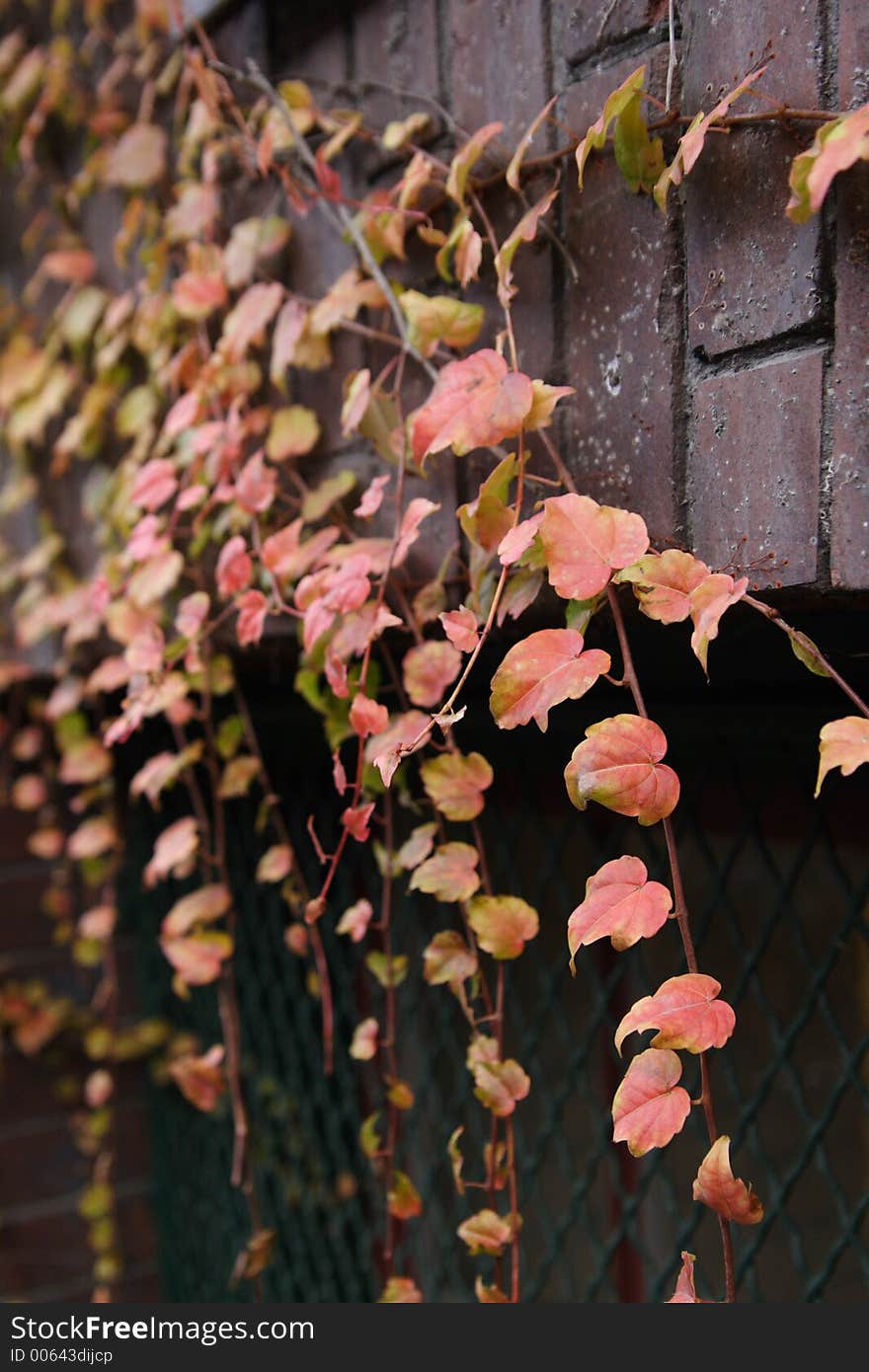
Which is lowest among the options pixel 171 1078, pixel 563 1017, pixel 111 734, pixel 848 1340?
Answer: pixel 171 1078

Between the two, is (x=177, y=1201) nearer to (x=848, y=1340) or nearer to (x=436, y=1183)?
(x=436, y=1183)

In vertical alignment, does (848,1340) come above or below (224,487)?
below

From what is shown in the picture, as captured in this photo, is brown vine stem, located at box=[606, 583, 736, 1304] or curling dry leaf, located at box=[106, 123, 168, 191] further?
curling dry leaf, located at box=[106, 123, 168, 191]

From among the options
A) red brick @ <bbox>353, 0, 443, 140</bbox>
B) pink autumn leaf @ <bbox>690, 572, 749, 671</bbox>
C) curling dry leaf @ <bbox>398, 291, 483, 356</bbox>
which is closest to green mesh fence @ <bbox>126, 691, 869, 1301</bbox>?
pink autumn leaf @ <bbox>690, 572, 749, 671</bbox>

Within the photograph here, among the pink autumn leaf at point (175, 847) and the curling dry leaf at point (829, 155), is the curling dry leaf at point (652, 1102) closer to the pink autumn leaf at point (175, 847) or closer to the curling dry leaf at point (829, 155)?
the curling dry leaf at point (829, 155)

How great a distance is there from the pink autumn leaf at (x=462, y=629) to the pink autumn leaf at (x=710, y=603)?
0.60 feet

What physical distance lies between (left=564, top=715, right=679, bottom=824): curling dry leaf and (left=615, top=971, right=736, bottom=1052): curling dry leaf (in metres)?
0.12

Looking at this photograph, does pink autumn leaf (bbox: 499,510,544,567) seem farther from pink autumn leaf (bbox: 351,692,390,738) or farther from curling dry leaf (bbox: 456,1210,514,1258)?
curling dry leaf (bbox: 456,1210,514,1258)

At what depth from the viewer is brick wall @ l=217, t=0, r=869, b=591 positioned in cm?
82

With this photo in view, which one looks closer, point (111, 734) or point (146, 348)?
point (111, 734)

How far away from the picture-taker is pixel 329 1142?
206cm

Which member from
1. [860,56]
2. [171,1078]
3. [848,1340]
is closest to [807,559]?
[860,56]

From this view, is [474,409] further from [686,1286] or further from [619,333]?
[686,1286]

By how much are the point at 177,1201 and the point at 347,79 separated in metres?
2.17
